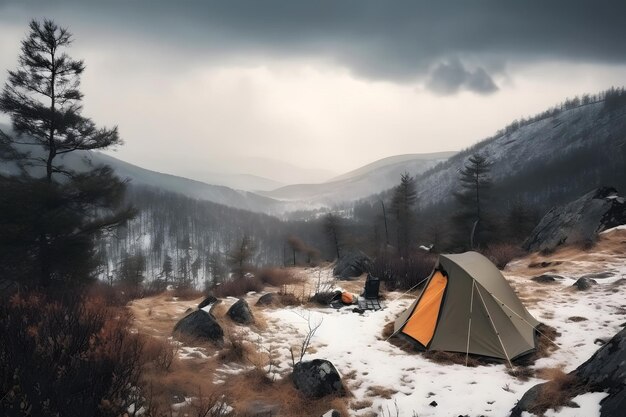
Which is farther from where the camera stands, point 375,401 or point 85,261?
point 85,261

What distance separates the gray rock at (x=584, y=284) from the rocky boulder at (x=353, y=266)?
363 inches

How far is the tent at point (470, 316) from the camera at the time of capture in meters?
7.84

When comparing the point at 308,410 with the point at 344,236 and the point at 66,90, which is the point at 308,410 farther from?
the point at 344,236

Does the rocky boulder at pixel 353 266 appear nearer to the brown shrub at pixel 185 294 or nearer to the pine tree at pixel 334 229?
the brown shrub at pixel 185 294

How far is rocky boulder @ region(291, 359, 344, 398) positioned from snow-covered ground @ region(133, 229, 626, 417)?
1.39 ft

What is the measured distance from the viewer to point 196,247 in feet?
525

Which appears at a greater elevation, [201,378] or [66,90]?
[66,90]

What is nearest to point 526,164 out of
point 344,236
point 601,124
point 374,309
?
point 601,124

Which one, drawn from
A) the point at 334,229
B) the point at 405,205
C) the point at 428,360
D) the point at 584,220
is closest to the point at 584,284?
the point at 428,360

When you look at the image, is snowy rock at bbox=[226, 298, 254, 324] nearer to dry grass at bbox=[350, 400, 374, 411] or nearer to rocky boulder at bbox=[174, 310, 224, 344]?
rocky boulder at bbox=[174, 310, 224, 344]

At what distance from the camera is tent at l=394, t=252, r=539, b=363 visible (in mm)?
7840

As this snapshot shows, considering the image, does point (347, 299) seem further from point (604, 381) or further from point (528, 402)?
point (604, 381)

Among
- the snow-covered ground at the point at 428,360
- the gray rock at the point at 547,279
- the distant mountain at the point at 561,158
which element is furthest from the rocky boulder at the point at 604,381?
the distant mountain at the point at 561,158

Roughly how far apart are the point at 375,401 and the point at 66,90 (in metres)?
18.3
